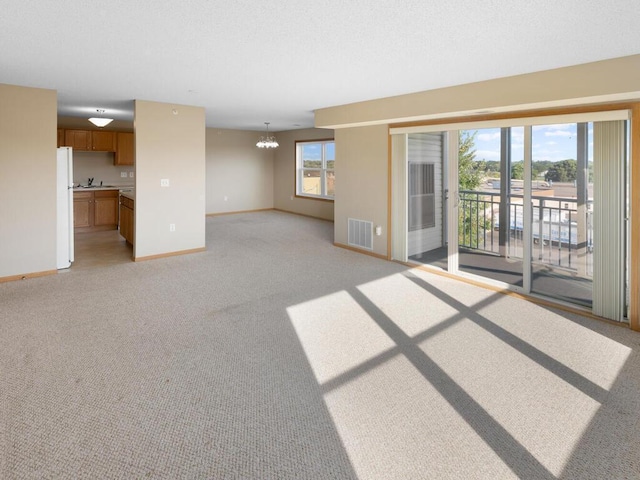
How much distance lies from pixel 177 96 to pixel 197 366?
13.2 ft

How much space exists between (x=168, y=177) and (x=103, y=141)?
3.27 m

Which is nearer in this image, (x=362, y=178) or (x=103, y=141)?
(x=362, y=178)

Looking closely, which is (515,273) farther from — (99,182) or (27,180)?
(99,182)

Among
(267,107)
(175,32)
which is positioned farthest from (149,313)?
(267,107)

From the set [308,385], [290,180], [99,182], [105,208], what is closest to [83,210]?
[105,208]

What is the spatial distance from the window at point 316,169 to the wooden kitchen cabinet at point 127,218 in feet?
15.9

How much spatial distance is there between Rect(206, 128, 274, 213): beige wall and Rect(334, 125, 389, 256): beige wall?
16.0ft

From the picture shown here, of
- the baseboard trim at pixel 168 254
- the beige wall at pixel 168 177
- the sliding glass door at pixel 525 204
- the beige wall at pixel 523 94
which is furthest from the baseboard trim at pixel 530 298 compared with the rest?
the beige wall at pixel 168 177

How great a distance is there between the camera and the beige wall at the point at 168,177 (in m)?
5.68

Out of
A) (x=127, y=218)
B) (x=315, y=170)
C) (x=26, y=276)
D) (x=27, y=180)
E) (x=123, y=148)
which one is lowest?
(x=26, y=276)

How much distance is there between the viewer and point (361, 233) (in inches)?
249

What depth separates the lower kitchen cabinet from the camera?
783cm

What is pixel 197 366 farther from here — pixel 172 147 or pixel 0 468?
pixel 172 147

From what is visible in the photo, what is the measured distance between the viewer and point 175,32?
8.93 ft
